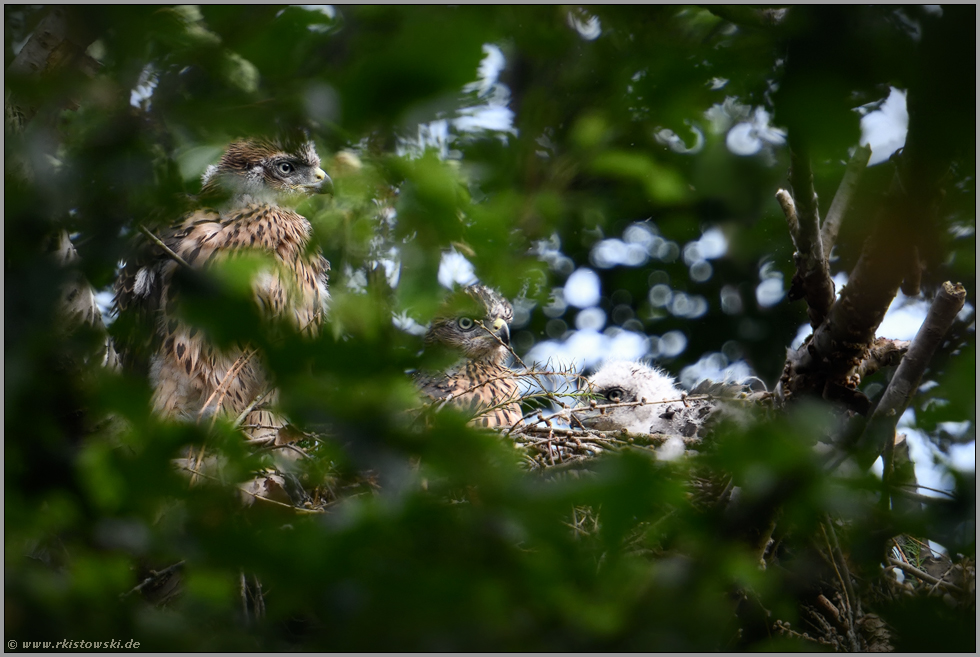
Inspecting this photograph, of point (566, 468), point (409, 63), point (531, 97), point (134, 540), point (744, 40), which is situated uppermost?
point (744, 40)

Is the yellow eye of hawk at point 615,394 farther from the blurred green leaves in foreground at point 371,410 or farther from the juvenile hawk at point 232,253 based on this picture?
the blurred green leaves in foreground at point 371,410

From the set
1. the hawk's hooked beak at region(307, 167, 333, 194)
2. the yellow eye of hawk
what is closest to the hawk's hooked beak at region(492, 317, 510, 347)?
the yellow eye of hawk

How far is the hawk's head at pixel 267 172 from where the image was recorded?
14.3 ft

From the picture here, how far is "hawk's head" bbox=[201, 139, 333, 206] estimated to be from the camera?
14.3ft

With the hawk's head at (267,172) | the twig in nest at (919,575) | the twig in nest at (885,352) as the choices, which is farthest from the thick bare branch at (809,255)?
the hawk's head at (267,172)

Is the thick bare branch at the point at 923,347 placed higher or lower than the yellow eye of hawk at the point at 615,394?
higher

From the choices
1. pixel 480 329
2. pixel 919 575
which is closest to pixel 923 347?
pixel 919 575

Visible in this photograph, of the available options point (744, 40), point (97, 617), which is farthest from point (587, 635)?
point (744, 40)

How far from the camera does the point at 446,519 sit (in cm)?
101

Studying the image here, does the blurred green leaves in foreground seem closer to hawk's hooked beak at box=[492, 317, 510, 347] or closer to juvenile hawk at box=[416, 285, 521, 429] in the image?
juvenile hawk at box=[416, 285, 521, 429]

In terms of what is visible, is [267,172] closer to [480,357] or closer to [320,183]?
[320,183]

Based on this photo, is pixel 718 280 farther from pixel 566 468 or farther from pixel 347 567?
pixel 347 567

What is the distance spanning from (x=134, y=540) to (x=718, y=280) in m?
4.63

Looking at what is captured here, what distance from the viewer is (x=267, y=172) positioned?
4551 millimetres
